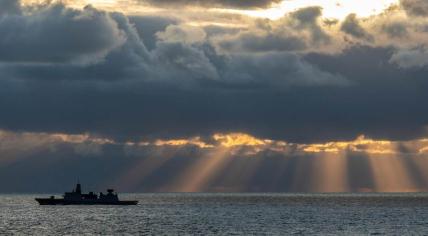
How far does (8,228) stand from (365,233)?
261 feet

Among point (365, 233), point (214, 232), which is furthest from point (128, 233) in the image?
point (365, 233)

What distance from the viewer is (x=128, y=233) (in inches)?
6900

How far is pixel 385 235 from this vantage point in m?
172

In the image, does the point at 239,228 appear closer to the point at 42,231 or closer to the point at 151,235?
the point at 151,235

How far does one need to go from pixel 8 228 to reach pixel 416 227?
9343cm

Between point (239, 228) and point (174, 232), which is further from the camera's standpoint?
point (239, 228)

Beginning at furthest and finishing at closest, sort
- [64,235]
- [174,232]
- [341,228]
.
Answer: [341,228]
[174,232]
[64,235]

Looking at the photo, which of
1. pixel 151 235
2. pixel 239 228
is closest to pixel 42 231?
pixel 151 235

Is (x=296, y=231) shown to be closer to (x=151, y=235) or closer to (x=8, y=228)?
(x=151, y=235)

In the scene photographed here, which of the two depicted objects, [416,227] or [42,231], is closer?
[42,231]

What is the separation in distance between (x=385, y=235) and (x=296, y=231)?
20278mm

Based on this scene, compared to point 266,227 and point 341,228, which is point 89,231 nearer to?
point 266,227

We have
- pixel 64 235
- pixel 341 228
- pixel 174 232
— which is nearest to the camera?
pixel 64 235

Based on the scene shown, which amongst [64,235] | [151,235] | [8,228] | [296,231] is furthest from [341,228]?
[8,228]
